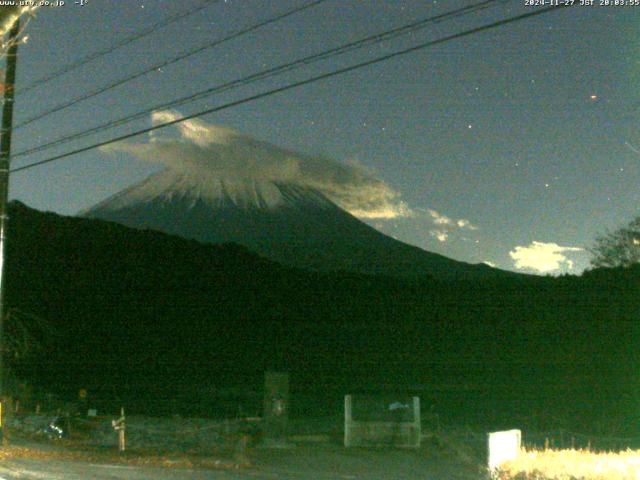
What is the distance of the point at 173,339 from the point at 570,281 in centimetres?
2555

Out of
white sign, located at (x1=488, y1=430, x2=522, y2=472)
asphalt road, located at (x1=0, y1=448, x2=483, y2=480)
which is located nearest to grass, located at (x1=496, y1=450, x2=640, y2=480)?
white sign, located at (x1=488, y1=430, x2=522, y2=472)

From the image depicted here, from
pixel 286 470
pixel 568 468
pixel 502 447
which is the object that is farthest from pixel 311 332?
pixel 568 468

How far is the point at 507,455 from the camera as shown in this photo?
1466cm

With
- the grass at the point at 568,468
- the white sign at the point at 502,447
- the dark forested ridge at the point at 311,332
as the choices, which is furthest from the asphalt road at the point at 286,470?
the dark forested ridge at the point at 311,332

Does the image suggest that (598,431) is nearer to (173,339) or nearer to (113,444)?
(113,444)

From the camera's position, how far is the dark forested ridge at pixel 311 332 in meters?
46.2

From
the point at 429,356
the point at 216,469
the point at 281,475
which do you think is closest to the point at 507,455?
the point at 281,475

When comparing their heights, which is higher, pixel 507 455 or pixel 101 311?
pixel 101 311

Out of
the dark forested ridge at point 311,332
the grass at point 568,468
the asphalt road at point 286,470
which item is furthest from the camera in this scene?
the dark forested ridge at point 311,332

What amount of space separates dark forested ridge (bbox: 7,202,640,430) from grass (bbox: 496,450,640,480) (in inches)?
981

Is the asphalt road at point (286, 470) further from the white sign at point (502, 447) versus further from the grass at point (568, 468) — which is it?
the grass at point (568, 468)

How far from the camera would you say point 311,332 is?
57.8m

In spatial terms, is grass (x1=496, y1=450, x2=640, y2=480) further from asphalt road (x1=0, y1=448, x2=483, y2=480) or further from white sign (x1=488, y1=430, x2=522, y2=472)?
asphalt road (x1=0, y1=448, x2=483, y2=480)

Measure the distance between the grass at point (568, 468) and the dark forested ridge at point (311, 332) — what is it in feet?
81.7
